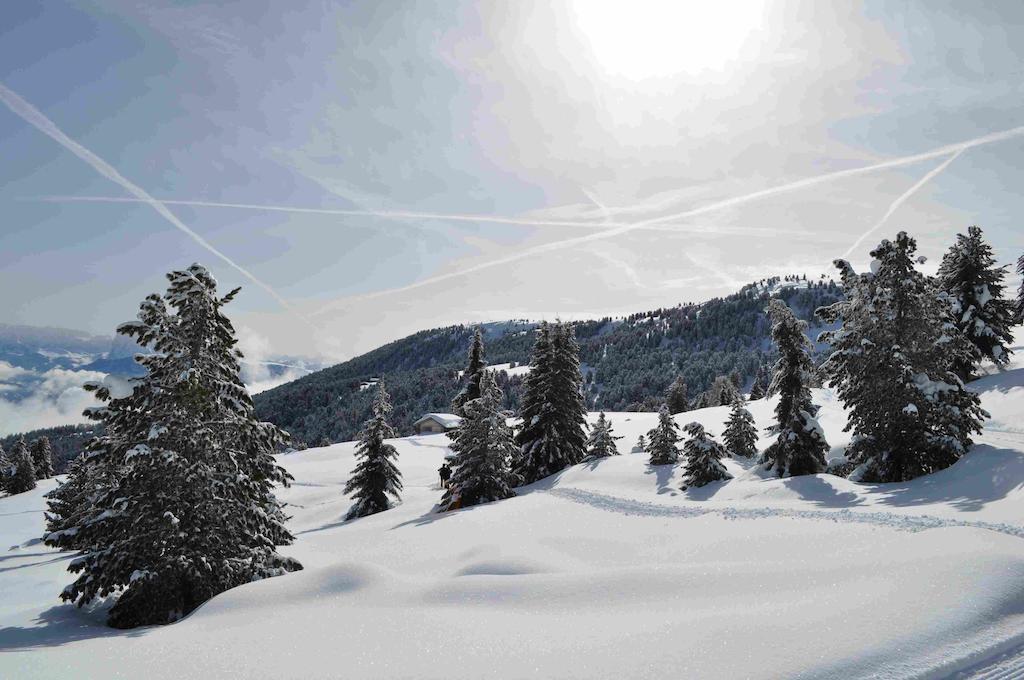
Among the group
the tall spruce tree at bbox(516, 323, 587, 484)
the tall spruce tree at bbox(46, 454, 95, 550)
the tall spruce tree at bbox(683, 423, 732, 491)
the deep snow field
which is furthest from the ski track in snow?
the tall spruce tree at bbox(46, 454, 95, 550)

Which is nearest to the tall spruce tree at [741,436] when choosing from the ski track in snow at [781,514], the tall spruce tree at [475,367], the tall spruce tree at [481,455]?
the ski track in snow at [781,514]

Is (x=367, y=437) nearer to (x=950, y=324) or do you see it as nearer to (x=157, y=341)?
(x=157, y=341)

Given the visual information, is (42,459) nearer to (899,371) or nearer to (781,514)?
(781,514)

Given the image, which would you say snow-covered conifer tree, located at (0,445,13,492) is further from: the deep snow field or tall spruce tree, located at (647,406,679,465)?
tall spruce tree, located at (647,406,679,465)

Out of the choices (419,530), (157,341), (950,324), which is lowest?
(419,530)

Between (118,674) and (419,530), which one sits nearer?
(118,674)

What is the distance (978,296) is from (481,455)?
35.2 metres

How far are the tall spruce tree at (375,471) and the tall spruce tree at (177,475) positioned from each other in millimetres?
19157

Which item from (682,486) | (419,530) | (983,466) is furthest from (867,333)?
(419,530)

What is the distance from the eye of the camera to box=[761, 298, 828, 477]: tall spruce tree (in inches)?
883

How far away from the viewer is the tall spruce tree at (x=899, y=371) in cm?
1761

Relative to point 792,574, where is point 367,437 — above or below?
above

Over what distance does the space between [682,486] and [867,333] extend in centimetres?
943

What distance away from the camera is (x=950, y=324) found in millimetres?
19016
